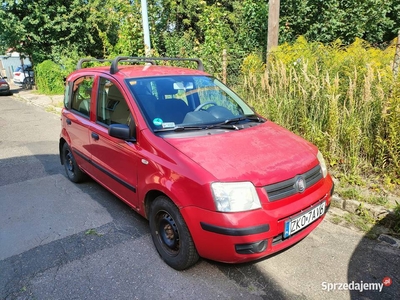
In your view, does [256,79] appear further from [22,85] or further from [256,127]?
[22,85]

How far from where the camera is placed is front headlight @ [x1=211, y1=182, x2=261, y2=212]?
7.29ft

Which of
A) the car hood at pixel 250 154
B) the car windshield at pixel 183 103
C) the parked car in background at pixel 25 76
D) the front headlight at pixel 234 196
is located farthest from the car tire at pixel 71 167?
the parked car in background at pixel 25 76

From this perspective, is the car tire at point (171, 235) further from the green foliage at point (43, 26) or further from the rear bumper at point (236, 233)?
the green foliage at point (43, 26)

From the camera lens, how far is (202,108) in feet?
10.6

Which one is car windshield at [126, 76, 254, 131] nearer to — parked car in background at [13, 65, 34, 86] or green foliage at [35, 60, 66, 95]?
green foliage at [35, 60, 66, 95]

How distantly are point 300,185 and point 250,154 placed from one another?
0.49 m

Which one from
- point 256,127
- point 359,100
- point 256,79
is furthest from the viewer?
point 256,79

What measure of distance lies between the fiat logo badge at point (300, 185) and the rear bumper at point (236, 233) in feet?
0.79

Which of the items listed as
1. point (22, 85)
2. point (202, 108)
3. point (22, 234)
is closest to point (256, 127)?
point (202, 108)

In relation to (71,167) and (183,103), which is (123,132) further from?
(71,167)

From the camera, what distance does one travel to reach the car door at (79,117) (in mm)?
3918

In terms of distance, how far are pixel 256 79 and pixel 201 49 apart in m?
3.12

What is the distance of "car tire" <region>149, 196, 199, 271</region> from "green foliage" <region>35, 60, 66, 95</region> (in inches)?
650

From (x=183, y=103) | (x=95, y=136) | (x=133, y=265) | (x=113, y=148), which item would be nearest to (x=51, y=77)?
(x=95, y=136)
